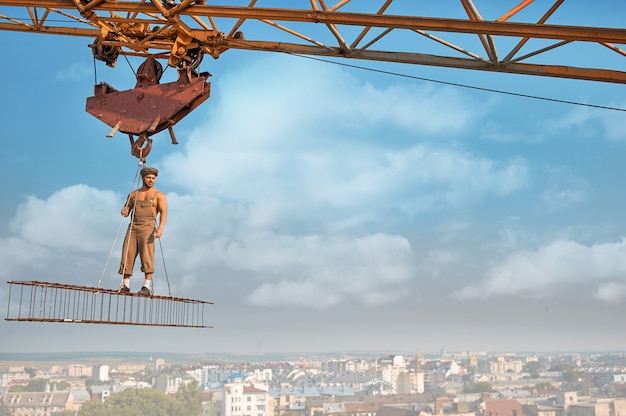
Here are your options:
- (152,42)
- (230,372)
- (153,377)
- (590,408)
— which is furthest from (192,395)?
(152,42)

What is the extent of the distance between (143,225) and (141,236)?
112mm

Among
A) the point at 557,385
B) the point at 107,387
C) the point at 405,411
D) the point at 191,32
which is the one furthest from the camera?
the point at 557,385

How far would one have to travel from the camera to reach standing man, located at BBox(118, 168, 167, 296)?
726cm

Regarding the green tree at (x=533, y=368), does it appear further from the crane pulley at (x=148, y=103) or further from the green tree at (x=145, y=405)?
the crane pulley at (x=148, y=103)

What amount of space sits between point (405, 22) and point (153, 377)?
46271 mm

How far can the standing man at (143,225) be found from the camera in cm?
726

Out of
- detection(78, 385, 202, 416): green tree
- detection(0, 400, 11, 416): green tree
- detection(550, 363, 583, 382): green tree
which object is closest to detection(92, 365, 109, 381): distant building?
detection(78, 385, 202, 416): green tree

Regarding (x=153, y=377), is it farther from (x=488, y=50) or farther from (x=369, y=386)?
(x=488, y=50)

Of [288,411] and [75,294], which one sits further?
[288,411]

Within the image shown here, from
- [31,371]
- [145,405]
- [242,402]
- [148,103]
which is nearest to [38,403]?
[31,371]

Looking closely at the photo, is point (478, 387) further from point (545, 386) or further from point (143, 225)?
Result: point (143, 225)

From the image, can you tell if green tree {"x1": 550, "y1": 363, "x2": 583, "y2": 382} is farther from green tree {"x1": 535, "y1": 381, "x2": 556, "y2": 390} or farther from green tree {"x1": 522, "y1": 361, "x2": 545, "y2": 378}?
green tree {"x1": 535, "y1": 381, "x2": 556, "y2": 390}

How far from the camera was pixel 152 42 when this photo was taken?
303 inches

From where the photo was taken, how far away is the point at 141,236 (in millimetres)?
7285
